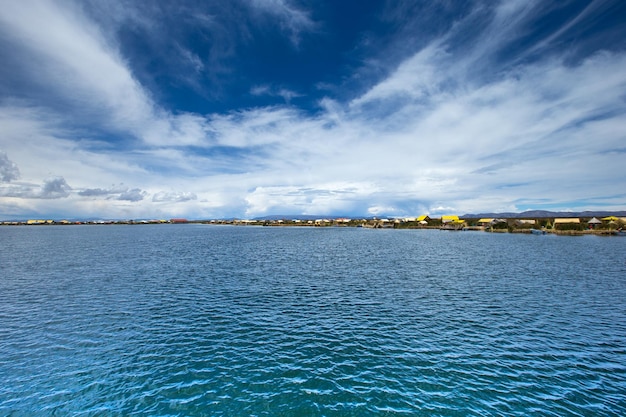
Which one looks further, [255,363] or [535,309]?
[535,309]

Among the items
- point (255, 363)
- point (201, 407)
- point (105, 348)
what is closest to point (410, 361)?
point (255, 363)

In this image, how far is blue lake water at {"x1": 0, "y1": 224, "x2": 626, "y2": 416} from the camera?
15180mm

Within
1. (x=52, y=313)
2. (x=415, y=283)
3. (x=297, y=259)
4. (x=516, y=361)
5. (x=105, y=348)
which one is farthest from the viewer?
(x=297, y=259)

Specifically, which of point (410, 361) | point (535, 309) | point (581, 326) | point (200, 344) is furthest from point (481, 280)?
point (200, 344)

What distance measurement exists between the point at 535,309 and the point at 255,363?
27.9 meters

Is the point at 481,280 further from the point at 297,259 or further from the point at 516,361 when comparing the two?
the point at 297,259

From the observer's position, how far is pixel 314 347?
842 inches

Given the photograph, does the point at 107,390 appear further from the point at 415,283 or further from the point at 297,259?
the point at 297,259

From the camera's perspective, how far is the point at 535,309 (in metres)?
29.5

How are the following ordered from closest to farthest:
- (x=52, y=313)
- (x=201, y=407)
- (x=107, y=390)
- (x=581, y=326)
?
(x=201, y=407) → (x=107, y=390) → (x=581, y=326) → (x=52, y=313)

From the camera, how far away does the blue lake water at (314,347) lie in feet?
49.8

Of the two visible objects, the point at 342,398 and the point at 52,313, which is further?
the point at 52,313

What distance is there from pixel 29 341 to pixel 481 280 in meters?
50.5

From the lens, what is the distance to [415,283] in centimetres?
4131
